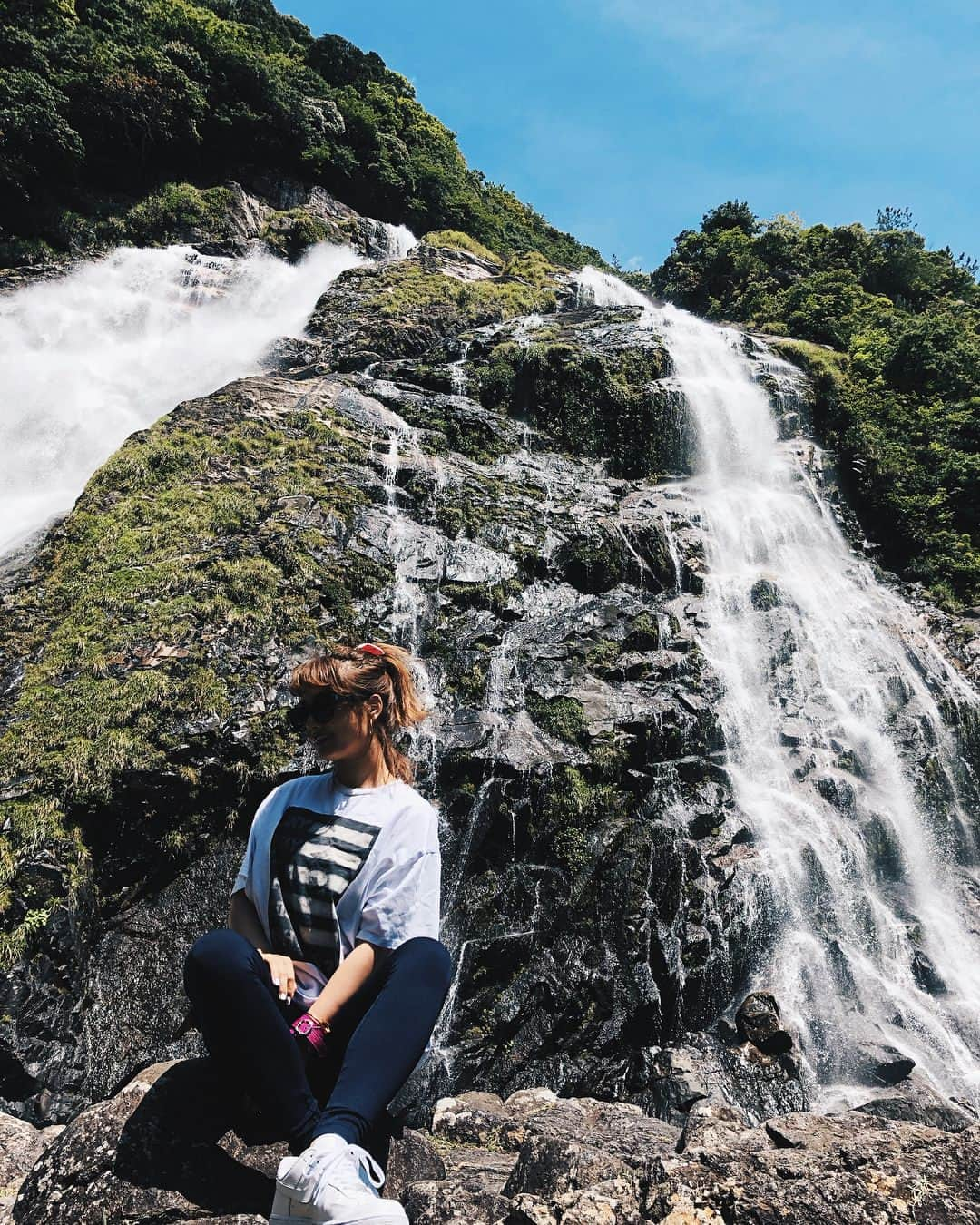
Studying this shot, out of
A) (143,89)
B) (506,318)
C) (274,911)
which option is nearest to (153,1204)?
(274,911)

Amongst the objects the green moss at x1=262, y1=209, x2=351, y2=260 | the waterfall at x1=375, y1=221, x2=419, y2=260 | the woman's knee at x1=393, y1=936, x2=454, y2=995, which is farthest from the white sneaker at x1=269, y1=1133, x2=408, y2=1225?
the waterfall at x1=375, y1=221, x2=419, y2=260

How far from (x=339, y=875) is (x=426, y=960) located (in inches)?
14.5

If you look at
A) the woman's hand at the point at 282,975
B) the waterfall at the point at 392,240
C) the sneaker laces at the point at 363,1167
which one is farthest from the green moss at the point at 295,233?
the sneaker laces at the point at 363,1167

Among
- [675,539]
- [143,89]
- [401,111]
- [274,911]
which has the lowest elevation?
[274,911]

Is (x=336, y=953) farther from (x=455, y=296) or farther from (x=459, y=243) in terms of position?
(x=459, y=243)

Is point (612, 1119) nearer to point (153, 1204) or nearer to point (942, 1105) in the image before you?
point (942, 1105)

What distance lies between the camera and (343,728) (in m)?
2.58

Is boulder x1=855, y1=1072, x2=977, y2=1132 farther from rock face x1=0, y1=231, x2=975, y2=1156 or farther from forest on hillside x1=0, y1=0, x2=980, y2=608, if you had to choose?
forest on hillside x1=0, y1=0, x2=980, y2=608

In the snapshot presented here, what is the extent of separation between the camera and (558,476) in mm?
15148

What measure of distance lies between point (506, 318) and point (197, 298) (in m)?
10.1

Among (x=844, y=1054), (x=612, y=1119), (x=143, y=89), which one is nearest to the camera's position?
(x=612, y=1119)

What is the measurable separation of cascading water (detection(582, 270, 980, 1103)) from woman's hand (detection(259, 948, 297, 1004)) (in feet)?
24.7

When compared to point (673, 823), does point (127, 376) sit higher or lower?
higher

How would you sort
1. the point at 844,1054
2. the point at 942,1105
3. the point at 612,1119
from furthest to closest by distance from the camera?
the point at 844,1054, the point at 942,1105, the point at 612,1119
